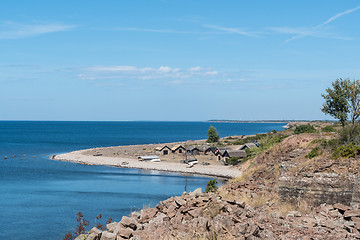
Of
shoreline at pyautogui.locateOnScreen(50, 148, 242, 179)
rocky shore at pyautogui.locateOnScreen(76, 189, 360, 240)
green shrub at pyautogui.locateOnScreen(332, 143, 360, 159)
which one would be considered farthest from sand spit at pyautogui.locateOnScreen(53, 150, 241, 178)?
rocky shore at pyautogui.locateOnScreen(76, 189, 360, 240)

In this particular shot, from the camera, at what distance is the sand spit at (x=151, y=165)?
82.6 metres

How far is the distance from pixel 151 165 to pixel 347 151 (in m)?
82.1

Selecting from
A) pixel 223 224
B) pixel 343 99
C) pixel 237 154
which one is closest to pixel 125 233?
pixel 223 224

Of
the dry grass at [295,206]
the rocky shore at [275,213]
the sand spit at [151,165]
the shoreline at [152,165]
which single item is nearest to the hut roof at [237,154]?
the sand spit at [151,165]

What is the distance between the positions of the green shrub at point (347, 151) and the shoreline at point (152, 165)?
55650mm

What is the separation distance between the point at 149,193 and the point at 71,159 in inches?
2311

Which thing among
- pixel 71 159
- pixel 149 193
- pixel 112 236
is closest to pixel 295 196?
pixel 112 236

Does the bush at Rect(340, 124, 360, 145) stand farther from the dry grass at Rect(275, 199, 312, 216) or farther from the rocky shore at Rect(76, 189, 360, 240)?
the rocky shore at Rect(76, 189, 360, 240)

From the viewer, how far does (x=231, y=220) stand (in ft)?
38.4

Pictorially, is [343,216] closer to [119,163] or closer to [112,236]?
[112,236]

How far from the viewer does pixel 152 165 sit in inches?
3861

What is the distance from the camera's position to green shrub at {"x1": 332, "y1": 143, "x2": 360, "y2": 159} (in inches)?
717

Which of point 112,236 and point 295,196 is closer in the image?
point 112,236

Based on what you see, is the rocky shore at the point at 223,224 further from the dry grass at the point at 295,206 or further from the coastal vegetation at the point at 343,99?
the coastal vegetation at the point at 343,99
